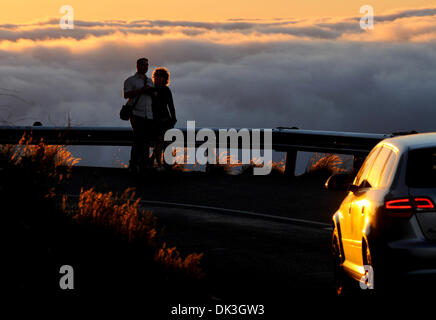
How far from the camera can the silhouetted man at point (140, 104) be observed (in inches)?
848

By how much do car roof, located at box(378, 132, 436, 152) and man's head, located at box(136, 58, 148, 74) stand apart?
13.0 meters

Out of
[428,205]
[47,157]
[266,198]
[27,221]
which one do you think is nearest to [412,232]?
[428,205]

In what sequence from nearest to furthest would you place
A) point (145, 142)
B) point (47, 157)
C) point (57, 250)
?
point (57, 250) → point (47, 157) → point (145, 142)

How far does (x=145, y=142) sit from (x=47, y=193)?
13.7 metres

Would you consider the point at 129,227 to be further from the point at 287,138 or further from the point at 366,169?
the point at 287,138

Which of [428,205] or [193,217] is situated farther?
[193,217]

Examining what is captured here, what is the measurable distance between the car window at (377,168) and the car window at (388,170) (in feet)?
0.31

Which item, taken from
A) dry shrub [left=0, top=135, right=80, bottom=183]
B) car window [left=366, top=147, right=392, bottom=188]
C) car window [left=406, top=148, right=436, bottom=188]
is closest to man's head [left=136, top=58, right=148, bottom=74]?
dry shrub [left=0, top=135, right=80, bottom=183]

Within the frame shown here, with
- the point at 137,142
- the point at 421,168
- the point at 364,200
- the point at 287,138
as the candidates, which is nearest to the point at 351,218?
the point at 364,200

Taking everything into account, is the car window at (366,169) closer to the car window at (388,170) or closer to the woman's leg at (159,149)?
the car window at (388,170)

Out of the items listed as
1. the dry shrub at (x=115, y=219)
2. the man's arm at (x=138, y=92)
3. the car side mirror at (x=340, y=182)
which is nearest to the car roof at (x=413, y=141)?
the car side mirror at (x=340, y=182)

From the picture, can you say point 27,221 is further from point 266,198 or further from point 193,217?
point 266,198

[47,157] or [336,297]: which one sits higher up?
[47,157]

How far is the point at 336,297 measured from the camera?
9.76 metres
